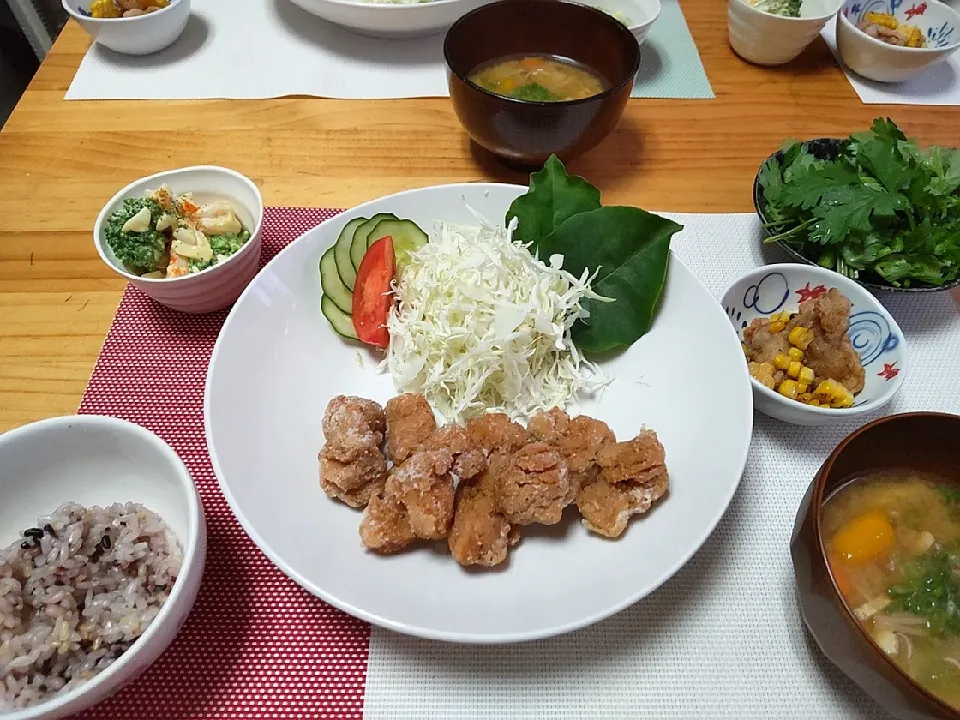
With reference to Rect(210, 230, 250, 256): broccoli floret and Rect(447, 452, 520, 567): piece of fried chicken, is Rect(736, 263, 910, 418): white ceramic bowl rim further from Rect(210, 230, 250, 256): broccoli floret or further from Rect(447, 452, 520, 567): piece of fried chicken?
Rect(210, 230, 250, 256): broccoli floret

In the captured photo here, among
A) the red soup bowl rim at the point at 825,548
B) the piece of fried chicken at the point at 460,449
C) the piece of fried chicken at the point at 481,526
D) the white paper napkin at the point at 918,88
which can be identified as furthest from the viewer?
the white paper napkin at the point at 918,88

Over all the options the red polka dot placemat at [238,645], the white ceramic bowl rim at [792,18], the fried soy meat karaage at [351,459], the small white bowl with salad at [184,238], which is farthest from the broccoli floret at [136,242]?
the white ceramic bowl rim at [792,18]

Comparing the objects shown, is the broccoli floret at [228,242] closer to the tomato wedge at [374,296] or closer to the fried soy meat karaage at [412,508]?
the tomato wedge at [374,296]

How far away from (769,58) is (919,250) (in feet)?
4.64

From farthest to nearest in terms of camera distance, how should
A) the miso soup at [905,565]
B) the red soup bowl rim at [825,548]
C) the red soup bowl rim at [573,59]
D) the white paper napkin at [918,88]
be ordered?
the white paper napkin at [918,88]
the red soup bowl rim at [573,59]
the miso soup at [905,565]
the red soup bowl rim at [825,548]

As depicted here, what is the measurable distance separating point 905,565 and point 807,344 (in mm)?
667

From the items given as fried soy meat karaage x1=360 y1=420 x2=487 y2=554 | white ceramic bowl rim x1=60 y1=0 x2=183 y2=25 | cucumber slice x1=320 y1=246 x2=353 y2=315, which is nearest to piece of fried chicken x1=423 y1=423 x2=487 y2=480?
fried soy meat karaage x1=360 y1=420 x2=487 y2=554

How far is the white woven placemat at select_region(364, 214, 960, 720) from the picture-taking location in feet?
4.73

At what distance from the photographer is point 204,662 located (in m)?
1.48

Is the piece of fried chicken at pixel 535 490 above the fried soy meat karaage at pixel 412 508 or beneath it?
beneath

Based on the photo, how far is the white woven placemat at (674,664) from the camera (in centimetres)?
144

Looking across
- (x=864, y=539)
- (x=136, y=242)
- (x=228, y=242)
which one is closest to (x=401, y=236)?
(x=228, y=242)

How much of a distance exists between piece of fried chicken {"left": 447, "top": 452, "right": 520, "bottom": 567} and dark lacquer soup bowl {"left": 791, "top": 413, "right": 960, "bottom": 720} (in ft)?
2.06

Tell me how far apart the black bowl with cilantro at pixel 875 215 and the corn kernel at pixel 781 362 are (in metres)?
0.44
